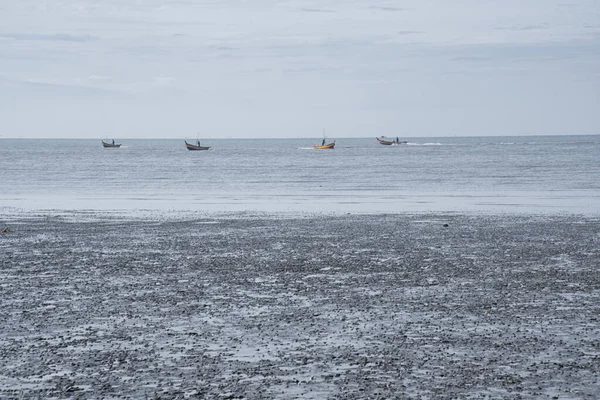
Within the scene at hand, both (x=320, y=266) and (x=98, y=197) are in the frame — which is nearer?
(x=320, y=266)

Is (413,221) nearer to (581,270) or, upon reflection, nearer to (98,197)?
(581,270)

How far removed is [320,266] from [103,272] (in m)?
5.48

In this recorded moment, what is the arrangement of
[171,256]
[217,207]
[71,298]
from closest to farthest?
[71,298]
[171,256]
[217,207]

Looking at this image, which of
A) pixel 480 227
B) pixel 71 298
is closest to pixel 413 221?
→ pixel 480 227

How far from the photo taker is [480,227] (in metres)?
30.1

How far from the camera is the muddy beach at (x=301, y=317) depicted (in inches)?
426

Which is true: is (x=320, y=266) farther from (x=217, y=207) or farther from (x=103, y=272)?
(x=217, y=207)

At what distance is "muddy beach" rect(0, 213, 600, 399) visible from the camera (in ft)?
35.5

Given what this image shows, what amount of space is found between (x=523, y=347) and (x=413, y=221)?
66.6ft

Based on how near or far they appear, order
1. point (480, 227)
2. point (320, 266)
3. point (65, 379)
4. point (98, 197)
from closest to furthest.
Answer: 1. point (65, 379)
2. point (320, 266)
3. point (480, 227)
4. point (98, 197)

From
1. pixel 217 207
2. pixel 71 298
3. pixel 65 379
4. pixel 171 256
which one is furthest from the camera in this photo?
pixel 217 207

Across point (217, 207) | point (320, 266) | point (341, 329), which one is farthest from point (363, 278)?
point (217, 207)

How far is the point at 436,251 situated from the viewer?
23.6 metres

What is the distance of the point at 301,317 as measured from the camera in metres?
14.7
